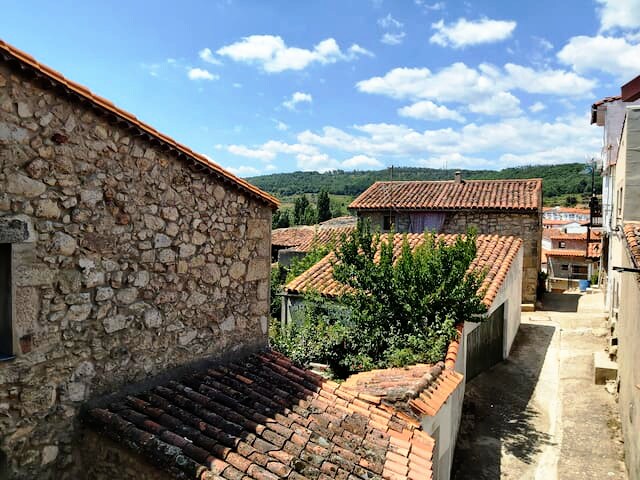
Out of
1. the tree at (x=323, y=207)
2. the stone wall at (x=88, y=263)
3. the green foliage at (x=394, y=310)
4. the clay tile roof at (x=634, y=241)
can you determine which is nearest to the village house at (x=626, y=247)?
the clay tile roof at (x=634, y=241)

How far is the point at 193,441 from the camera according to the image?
4.08 m

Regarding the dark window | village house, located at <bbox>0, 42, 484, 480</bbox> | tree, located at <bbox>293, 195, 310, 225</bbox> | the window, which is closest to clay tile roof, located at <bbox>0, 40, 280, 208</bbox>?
village house, located at <bbox>0, 42, 484, 480</bbox>

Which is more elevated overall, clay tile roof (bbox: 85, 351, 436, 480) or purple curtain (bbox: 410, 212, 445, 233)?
purple curtain (bbox: 410, 212, 445, 233)

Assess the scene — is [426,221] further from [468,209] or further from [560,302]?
[560,302]

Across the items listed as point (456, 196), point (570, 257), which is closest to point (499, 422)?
point (456, 196)

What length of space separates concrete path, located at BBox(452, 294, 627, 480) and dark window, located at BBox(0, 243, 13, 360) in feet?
22.9

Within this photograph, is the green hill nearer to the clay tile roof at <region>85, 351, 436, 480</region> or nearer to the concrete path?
the concrete path

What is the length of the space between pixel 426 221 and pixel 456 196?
1817mm

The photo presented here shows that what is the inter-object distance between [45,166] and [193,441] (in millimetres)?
2546

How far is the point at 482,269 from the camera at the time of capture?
454 inches

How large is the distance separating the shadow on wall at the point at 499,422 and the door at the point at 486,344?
0.24 meters

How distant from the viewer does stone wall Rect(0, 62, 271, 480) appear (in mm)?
3693

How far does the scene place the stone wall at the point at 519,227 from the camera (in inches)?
791

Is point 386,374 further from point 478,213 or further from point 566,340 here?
point 478,213
